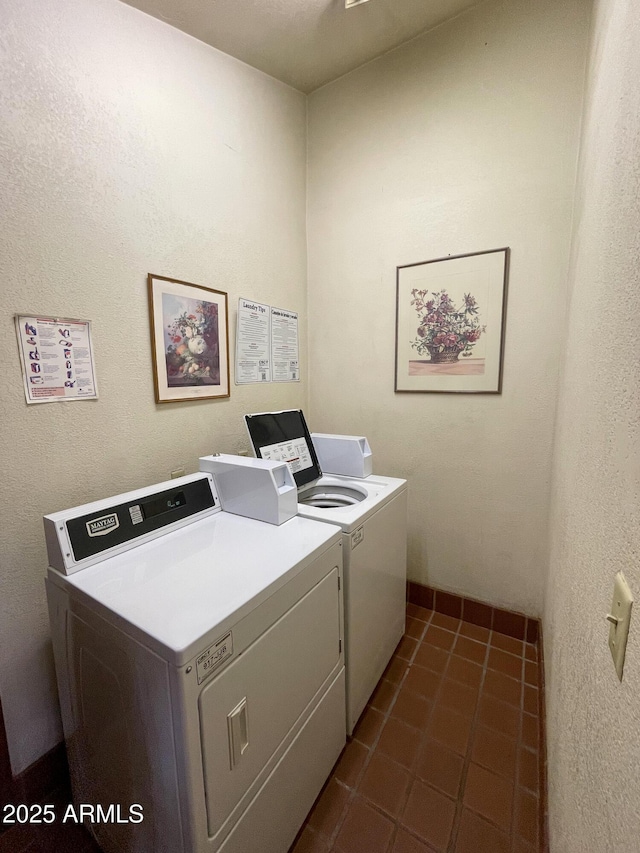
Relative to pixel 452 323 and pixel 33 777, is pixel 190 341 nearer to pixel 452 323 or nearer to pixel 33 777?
pixel 452 323

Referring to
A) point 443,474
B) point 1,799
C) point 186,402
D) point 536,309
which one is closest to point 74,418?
point 186,402

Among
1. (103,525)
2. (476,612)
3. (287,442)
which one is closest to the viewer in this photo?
(103,525)

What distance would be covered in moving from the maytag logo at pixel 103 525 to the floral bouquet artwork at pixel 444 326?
1644mm

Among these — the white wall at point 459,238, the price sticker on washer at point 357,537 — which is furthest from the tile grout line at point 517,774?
the price sticker on washer at point 357,537

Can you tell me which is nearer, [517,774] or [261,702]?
[261,702]

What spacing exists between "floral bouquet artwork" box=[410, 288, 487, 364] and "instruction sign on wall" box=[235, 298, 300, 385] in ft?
2.45

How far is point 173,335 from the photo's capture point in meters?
1.59

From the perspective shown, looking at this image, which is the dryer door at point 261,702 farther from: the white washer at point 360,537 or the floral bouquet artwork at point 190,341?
the floral bouquet artwork at point 190,341

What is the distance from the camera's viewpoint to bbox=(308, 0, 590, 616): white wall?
162 cm

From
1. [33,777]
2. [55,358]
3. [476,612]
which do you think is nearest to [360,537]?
[476,612]

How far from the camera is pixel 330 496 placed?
1.83m

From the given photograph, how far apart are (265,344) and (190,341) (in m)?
0.51

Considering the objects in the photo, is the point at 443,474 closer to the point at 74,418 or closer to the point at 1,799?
the point at 74,418

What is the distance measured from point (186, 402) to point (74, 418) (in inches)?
18.7
